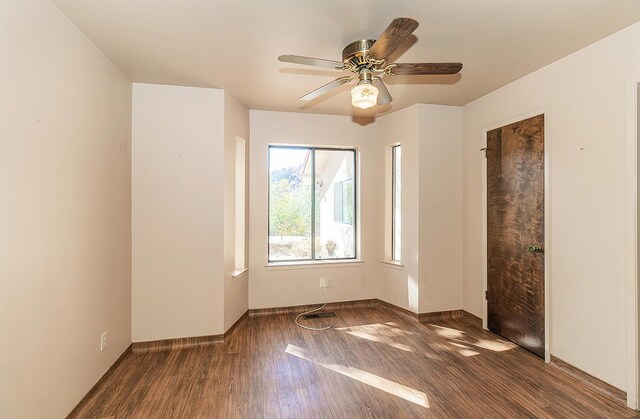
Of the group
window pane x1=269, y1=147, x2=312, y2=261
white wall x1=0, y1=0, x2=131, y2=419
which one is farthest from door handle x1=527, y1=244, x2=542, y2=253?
white wall x1=0, y1=0, x2=131, y2=419

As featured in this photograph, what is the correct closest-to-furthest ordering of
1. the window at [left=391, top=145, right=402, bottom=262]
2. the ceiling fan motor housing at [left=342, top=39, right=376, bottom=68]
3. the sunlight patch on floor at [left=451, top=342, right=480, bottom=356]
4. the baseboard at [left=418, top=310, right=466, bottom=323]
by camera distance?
the ceiling fan motor housing at [left=342, top=39, right=376, bottom=68]
the sunlight patch on floor at [left=451, top=342, right=480, bottom=356]
the baseboard at [left=418, top=310, right=466, bottom=323]
the window at [left=391, top=145, right=402, bottom=262]

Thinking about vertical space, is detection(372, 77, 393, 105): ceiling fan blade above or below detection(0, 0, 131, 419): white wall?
above

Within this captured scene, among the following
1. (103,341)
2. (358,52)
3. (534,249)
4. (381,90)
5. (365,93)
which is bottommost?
(103,341)

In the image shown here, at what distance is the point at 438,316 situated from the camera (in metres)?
3.57

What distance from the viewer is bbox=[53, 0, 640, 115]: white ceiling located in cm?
177

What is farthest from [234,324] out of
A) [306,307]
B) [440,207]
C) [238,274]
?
[440,207]

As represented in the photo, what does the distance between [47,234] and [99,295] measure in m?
0.78

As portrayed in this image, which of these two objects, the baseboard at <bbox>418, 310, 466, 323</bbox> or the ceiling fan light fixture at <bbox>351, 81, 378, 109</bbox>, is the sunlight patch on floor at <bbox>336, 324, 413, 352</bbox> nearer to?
the baseboard at <bbox>418, 310, 466, 323</bbox>

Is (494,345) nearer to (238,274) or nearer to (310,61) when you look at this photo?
(238,274)

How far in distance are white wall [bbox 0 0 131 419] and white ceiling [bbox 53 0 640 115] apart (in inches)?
13.1

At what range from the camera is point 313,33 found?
204 centimetres

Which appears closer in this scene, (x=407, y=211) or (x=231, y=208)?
(x=231, y=208)

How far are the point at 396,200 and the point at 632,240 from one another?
2310mm

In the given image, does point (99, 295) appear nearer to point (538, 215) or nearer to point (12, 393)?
point (12, 393)
